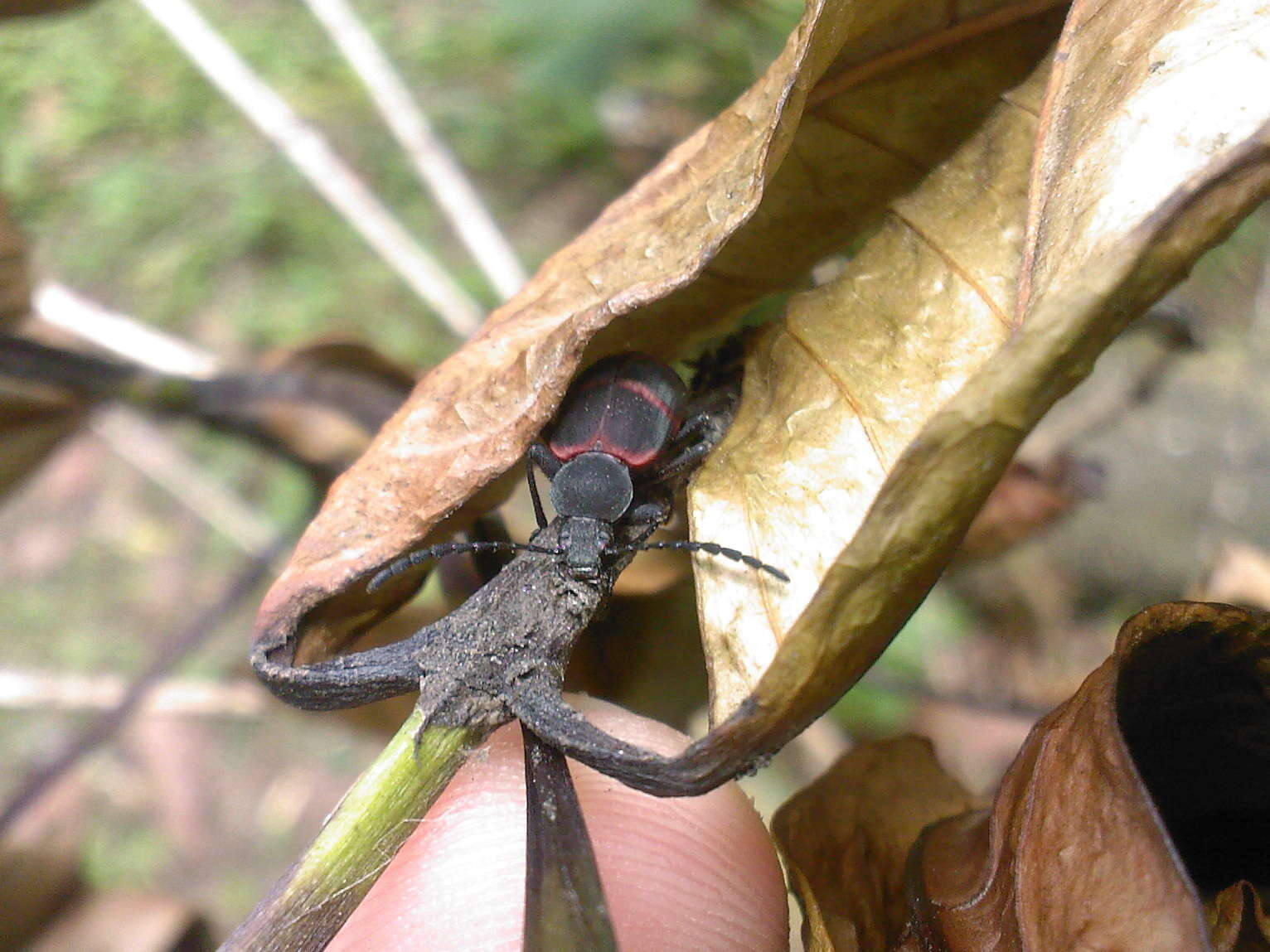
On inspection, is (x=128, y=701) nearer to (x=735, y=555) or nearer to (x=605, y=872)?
(x=605, y=872)

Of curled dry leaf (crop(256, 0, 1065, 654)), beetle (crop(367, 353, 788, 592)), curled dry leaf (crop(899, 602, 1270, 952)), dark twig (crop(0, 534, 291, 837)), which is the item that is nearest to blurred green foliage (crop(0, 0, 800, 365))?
dark twig (crop(0, 534, 291, 837))

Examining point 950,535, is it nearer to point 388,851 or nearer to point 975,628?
point 388,851

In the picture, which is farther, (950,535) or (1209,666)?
(1209,666)

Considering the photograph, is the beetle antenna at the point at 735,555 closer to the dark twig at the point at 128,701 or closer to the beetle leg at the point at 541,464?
the beetle leg at the point at 541,464

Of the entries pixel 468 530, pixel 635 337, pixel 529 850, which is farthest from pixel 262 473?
pixel 529 850

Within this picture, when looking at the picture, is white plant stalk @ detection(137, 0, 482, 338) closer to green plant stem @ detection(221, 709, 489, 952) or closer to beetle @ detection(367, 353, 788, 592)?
beetle @ detection(367, 353, 788, 592)
